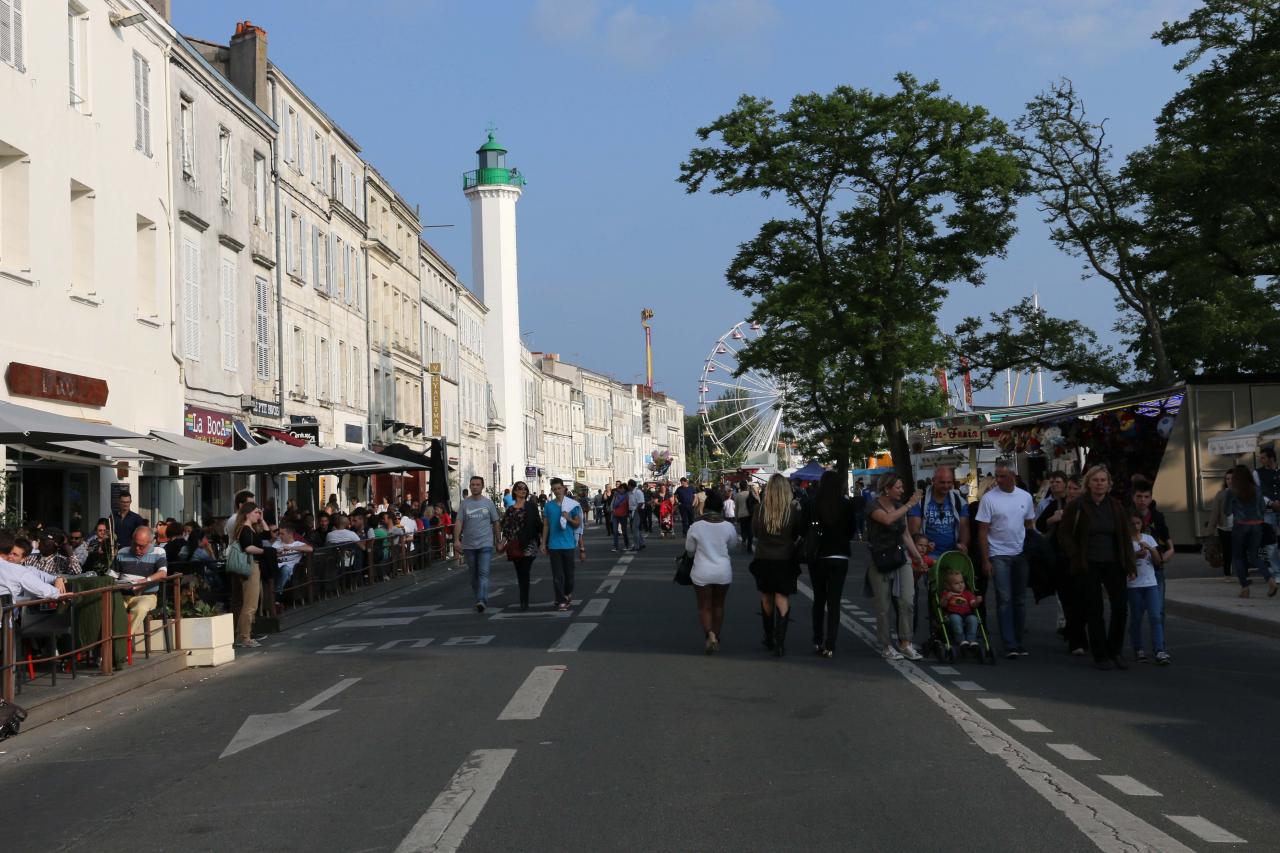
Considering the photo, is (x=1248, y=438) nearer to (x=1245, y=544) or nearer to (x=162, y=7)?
(x=1245, y=544)

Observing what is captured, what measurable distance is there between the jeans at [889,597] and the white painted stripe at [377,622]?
23.9 feet

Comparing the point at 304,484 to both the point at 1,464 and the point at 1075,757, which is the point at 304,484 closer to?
the point at 1,464

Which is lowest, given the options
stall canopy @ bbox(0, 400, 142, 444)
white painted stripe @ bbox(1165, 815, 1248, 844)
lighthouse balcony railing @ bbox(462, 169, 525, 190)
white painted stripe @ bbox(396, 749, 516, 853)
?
white painted stripe @ bbox(1165, 815, 1248, 844)

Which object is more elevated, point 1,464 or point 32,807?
point 1,464

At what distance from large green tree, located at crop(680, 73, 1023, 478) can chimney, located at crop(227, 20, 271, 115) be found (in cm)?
1082

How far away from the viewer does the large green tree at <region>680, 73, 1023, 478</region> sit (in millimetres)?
38656

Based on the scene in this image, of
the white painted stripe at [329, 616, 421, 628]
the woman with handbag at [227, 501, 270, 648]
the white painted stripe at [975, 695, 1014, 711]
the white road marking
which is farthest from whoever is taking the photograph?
the white painted stripe at [329, 616, 421, 628]

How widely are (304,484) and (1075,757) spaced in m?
34.1

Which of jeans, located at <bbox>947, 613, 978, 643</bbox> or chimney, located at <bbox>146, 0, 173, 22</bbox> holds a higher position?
chimney, located at <bbox>146, 0, 173, 22</bbox>

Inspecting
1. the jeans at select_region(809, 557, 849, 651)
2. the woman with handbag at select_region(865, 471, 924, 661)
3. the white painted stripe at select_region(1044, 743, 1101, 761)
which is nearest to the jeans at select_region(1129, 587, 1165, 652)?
the woman with handbag at select_region(865, 471, 924, 661)

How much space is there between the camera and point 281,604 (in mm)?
21703

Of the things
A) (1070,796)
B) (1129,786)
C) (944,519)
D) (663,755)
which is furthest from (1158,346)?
(1070,796)

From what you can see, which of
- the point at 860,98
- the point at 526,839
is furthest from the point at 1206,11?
the point at 526,839

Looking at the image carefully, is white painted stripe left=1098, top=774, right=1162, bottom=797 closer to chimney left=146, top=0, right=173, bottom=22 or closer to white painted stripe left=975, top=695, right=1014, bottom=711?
white painted stripe left=975, top=695, right=1014, bottom=711
